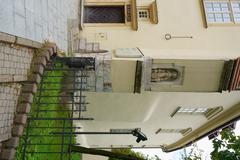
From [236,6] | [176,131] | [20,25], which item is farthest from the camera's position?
[176,131]

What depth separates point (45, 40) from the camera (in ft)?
23.6

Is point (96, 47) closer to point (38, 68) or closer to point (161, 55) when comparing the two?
point (161, 55)

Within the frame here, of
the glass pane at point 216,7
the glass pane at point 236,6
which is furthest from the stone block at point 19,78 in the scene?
the glass pane at point 236,6

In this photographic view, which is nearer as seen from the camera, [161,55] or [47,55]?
[47,55]

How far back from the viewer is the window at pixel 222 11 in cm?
1034

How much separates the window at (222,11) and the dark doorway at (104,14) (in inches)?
119

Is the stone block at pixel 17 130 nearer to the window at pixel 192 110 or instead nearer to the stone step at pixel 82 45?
the stone step at pixel 82 45

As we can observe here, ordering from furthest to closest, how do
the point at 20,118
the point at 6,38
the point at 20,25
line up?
the point at 20,25
the point at 20,118
the point at 6,38

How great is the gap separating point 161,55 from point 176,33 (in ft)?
4.68

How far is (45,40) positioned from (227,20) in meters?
6.40

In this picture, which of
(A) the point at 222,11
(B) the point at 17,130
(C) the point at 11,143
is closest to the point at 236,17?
(A) the point at 222,11

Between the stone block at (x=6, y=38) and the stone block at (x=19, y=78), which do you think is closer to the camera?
the stone block at (x=6, y=38)

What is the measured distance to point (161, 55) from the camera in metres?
9.22

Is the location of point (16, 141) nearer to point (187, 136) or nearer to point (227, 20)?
point (227, 20)
